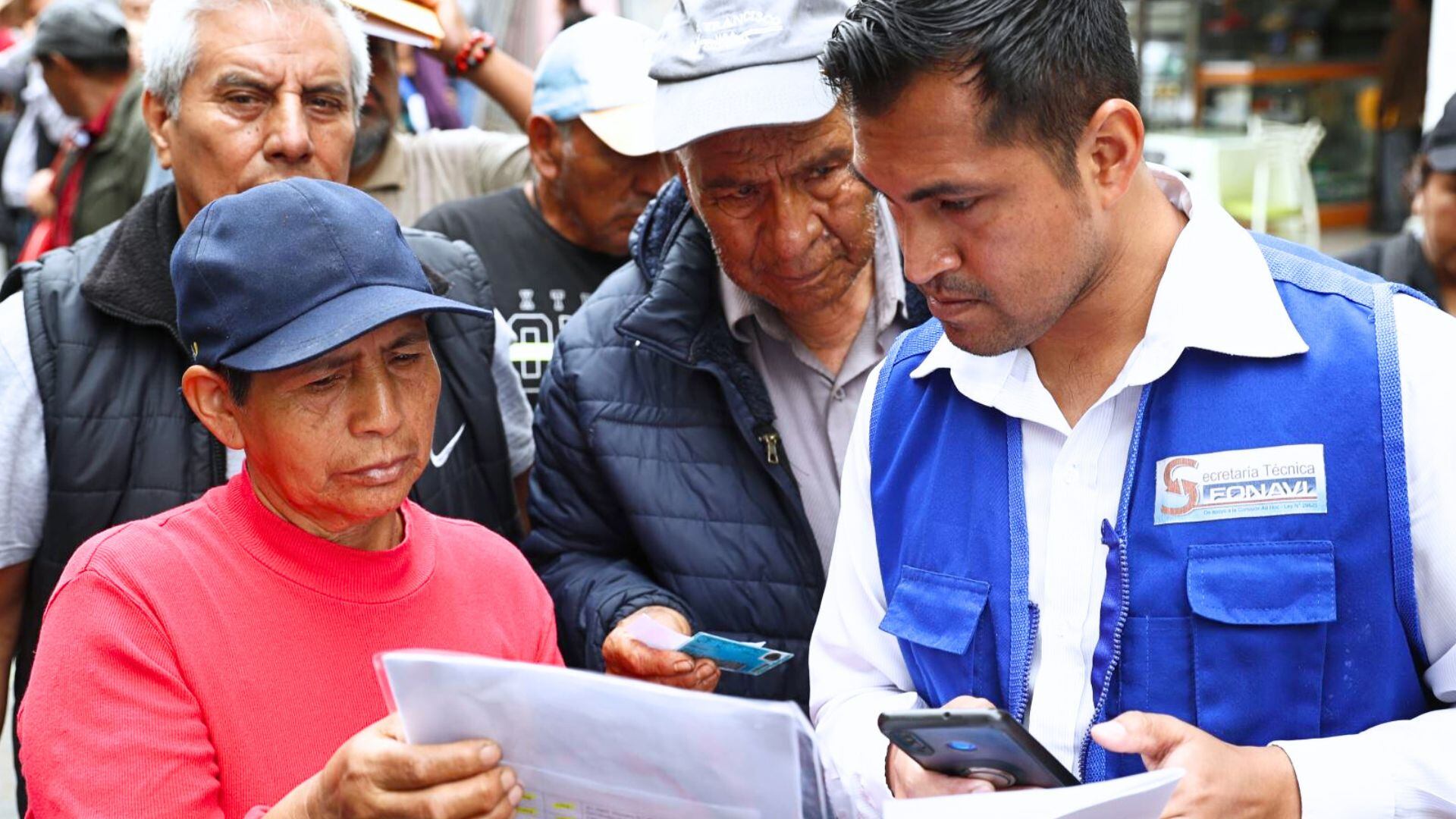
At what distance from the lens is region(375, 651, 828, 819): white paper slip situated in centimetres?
154

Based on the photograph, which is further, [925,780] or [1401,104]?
[1401,104]

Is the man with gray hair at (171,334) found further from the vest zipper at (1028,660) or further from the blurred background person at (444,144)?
the blurred background person at (444,144)

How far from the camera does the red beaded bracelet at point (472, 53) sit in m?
4.71

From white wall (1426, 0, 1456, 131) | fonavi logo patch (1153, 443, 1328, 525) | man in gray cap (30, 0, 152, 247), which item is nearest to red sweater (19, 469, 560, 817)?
fonavi logo patch (1153, 443, 1328, 525)

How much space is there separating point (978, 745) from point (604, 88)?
8.71 feet

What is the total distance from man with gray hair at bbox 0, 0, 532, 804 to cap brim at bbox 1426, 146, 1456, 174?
2.64m

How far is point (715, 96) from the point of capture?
8.54ft

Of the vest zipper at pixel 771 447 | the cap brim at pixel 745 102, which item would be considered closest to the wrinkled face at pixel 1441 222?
the cap brim at pixel 745 102

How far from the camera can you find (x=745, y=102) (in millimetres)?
2574

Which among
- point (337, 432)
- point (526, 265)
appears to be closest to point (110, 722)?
point (337, 432)

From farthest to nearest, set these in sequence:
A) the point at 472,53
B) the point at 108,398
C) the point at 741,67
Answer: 1. the point at 472,53
2. the point at 741,67
3. the point at 108,398

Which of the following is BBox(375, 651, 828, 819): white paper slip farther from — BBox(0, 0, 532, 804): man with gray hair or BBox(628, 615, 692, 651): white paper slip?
BBox(0, 0, 532, 804): man with gray hair

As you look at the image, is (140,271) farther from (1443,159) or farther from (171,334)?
(1443,159)

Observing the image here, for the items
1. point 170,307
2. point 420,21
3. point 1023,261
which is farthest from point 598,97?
point 1023,261
